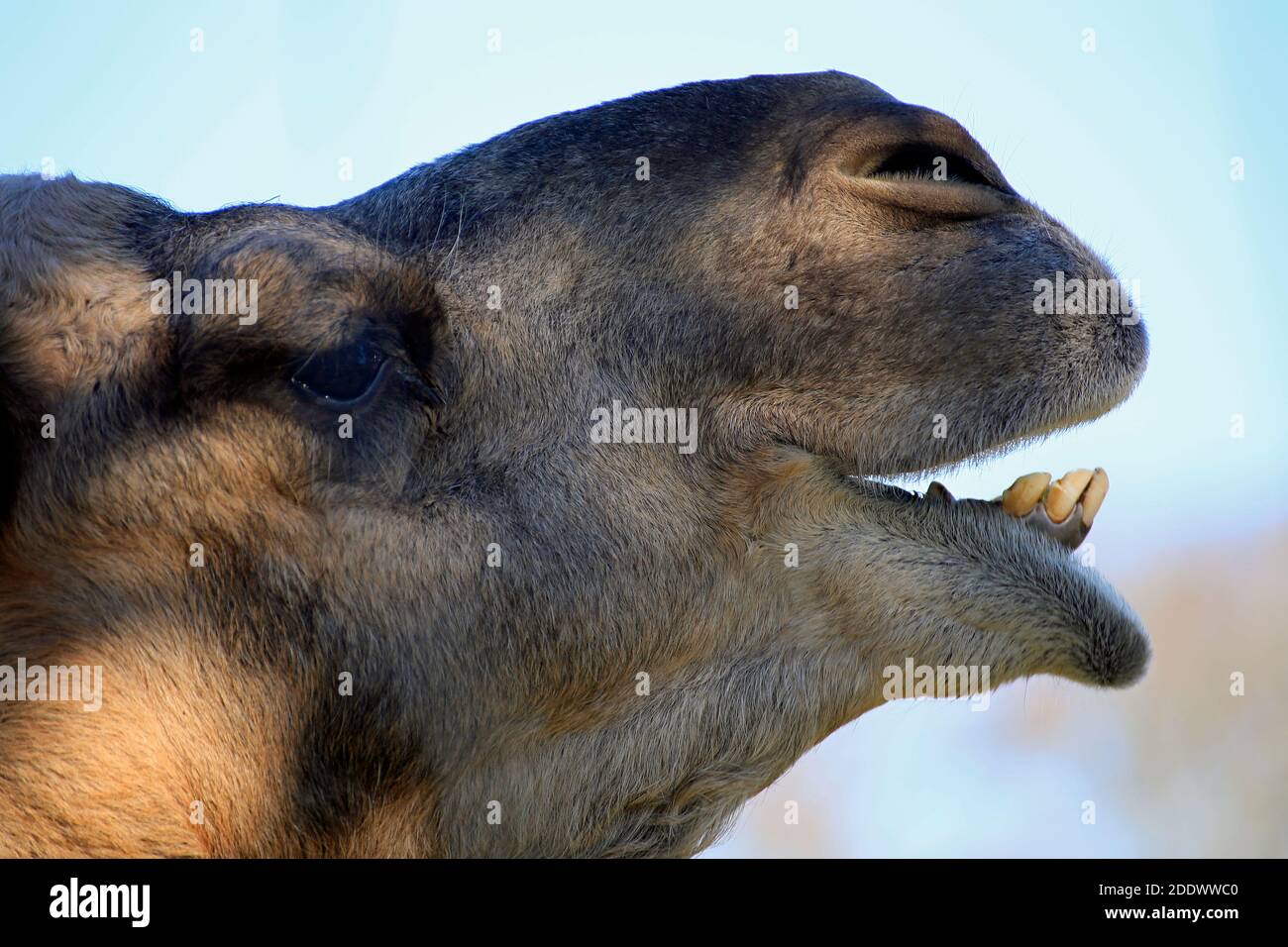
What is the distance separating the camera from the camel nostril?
2.87 m

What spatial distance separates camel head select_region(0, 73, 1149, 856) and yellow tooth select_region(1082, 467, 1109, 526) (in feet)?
0.04

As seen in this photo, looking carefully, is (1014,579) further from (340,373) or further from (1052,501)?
(340,373)

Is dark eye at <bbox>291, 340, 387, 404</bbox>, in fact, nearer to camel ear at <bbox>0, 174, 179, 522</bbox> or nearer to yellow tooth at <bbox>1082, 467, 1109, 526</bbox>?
camel ear at <bbox>0, 174, 179, 522</bbox>

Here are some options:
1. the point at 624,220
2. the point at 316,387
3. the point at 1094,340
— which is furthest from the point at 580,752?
the point at 1094,340

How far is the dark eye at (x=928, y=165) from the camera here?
9.41 ft

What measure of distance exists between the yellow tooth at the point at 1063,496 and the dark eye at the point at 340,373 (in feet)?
4.49

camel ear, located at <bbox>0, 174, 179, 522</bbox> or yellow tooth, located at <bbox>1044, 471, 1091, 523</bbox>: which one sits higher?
camel ear, located at <bbox>0, 174, 179, 522</bbox>

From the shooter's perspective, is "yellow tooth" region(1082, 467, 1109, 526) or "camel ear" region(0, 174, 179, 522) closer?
"camel ear" region(0, 174, 179, 522)

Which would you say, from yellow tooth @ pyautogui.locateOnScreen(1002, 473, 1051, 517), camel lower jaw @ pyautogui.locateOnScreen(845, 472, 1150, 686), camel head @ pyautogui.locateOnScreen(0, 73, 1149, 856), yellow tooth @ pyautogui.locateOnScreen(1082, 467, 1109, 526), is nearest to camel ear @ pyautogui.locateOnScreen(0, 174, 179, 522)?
camel head @ pyautogui.locateOnScreen(0, 73, 1149, 856)

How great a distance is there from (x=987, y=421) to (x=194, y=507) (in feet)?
5.01

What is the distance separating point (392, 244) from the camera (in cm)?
297

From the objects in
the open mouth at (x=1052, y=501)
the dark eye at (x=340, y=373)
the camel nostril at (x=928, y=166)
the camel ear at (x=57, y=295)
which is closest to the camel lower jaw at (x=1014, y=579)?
the open mouth at (x=1052, y=501)

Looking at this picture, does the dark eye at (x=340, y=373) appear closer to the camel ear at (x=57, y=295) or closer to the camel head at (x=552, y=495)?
the camel head at (x=552, y=495)
